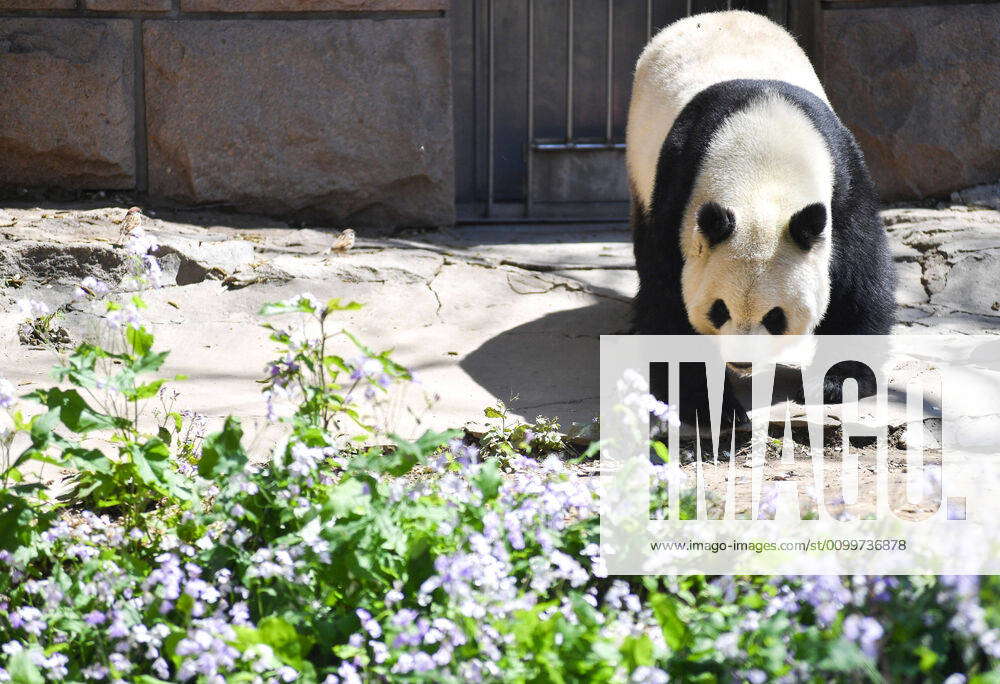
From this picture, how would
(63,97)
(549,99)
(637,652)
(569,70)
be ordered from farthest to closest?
(549,99) → (569,70) → (63,97) → (637,652)

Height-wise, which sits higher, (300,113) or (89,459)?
(300,113)

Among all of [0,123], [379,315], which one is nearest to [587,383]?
[379,315]

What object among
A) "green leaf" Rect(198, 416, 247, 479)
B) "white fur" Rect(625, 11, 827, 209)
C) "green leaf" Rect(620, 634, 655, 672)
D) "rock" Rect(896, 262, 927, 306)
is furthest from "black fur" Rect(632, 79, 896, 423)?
"green leaf" Rect(620, 634, 655, 672)

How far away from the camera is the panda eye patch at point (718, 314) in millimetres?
3256

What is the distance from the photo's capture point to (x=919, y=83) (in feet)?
18.9

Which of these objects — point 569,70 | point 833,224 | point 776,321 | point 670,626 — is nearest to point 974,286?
point 833,224

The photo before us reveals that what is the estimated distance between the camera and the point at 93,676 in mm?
2033

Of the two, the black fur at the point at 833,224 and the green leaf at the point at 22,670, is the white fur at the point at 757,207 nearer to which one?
the black fur at the point at 833,224

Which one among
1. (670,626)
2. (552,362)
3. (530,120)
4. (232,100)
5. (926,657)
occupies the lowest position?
(552,362)

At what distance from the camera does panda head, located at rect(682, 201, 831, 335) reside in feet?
10.3

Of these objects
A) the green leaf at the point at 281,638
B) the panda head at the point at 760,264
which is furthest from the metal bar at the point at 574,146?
the green leaf at the point at 281,638

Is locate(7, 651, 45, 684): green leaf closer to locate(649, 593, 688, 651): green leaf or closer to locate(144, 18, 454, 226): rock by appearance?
locate(649, 593, 688, 651): green leaf

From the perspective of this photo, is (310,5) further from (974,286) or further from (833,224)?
(974,286)

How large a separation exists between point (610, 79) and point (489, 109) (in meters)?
0.66
